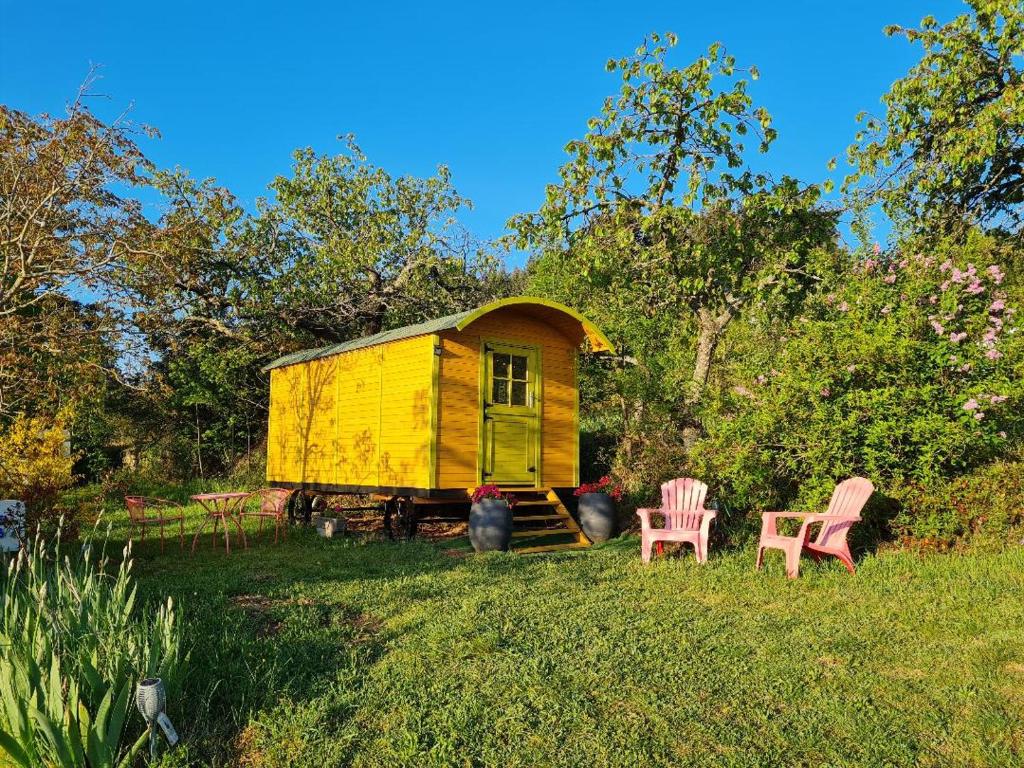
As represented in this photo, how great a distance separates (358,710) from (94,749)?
110cm

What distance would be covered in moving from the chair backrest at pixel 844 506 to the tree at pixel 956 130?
495 centimetres

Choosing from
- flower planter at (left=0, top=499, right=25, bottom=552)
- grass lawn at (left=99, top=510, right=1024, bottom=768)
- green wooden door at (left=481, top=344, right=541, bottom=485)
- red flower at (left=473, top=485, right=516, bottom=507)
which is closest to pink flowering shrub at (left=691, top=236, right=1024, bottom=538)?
grass lawn at (left=99, top=510, right=1024, bottom=768)

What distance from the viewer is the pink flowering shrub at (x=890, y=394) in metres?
6.70

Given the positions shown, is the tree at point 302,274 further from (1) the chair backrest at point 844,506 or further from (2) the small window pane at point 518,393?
(1) the chair backrest at point 844,506

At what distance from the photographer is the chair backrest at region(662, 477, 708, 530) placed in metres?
7.71

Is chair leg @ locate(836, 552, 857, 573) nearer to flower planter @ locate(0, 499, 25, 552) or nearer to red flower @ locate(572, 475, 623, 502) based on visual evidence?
red flower @ locate(572, 475, 623, 502)

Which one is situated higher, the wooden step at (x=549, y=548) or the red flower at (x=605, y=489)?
the red flower at (x=605, y=489)

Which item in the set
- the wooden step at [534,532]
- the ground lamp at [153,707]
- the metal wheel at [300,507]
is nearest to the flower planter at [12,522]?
the ground lamp at [153,707]

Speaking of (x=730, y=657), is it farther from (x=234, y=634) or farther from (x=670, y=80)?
(x=670, y=80)

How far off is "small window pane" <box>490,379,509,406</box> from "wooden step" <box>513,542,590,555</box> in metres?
1.92

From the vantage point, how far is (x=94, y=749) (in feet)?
9.12

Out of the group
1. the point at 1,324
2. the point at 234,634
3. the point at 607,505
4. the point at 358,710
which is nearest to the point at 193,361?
the point at 1,324

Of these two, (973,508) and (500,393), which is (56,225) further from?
(973,508)

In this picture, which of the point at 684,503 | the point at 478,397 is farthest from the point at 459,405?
the point at 684,503
